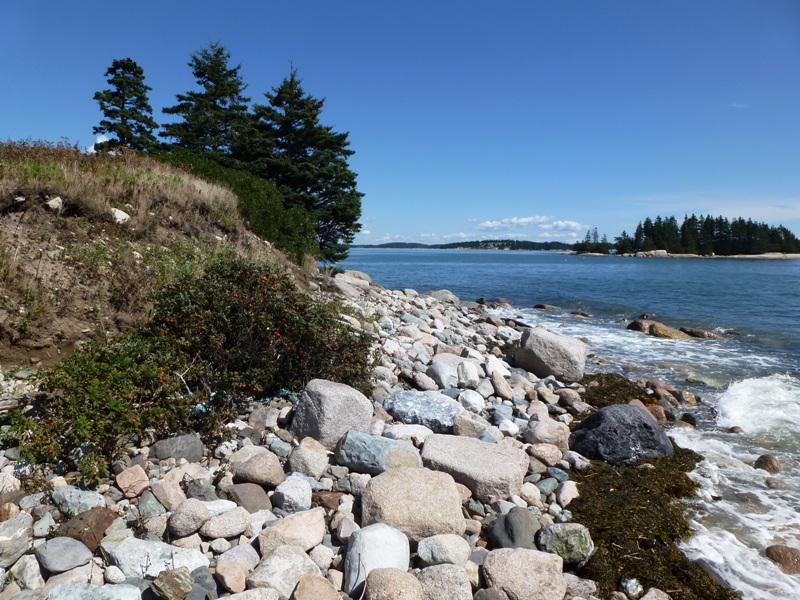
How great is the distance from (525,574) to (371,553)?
1.22m

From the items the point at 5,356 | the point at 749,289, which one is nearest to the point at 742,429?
the point at 5,356

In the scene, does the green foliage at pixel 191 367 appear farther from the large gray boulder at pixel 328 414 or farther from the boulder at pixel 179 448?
the large gray boulder at pixel 328 414

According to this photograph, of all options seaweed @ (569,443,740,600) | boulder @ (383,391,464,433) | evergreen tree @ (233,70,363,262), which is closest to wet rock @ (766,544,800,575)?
seaweed @ (569,443,740,600)

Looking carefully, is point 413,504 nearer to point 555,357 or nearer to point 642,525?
point 642,525

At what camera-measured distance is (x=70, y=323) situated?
6.61 meters

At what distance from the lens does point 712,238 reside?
352 feet

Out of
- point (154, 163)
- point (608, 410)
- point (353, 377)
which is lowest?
point (608, 410)

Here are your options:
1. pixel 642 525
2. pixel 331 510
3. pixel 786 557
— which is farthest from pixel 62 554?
pixel 786 557

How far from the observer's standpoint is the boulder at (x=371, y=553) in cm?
363

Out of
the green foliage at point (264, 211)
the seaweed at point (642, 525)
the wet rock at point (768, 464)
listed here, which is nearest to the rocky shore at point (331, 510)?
the seaweed at point (642, 525)

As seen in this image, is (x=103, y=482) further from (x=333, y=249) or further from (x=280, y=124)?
(x=280, y=124)

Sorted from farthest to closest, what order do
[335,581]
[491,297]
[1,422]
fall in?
[491,297]
[1,422]
[335,581]

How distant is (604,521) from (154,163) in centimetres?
1462

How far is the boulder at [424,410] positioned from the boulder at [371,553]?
8.17 feet
